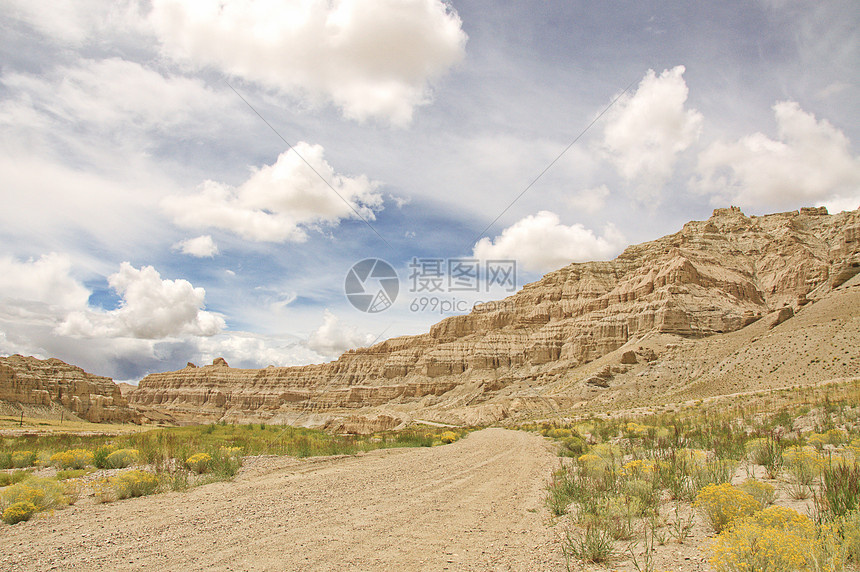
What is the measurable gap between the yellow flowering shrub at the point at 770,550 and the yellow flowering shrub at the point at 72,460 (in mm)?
12995

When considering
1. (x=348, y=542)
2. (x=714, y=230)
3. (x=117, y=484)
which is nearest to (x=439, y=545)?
(x=348, y=542)

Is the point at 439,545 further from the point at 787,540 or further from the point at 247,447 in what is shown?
the point at 247,447

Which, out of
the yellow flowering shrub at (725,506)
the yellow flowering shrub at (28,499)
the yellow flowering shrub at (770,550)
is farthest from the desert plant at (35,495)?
the yellow flowering shrub at (725,506)

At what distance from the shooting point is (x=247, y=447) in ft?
43.3

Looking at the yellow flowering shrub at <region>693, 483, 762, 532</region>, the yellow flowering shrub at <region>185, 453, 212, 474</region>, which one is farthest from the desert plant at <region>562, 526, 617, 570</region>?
the yellow flowering shrub at <region>185, 453, 212, 474</region>

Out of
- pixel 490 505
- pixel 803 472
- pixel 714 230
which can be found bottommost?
pixel 490 505

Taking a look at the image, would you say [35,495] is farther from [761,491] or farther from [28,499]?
[761,491]

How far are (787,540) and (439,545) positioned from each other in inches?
138

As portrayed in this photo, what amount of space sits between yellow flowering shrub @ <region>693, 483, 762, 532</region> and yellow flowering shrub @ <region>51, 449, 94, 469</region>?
1292 centimetres

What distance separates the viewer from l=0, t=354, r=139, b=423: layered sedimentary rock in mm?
56438

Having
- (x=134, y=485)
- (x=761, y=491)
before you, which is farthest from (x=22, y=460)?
(x=761, y=491)

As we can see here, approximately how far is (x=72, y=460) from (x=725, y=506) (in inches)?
533

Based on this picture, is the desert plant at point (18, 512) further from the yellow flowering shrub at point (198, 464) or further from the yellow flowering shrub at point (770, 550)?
the yellow flowering shrub at point (770, 550)

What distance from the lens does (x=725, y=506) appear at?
17.1 feet
